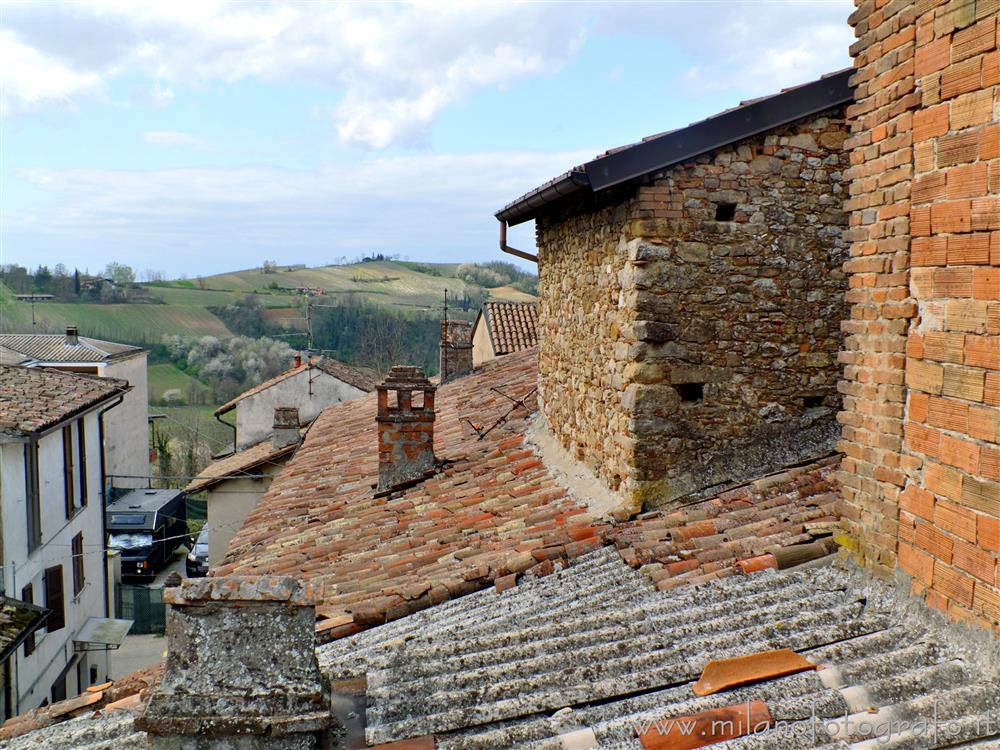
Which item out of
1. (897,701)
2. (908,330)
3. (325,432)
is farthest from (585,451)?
(325,432)

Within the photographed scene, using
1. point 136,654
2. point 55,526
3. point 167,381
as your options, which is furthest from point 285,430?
point 167,381

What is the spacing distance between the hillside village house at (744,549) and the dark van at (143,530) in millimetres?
20409

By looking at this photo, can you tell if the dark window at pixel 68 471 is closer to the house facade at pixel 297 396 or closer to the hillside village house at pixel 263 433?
the hillside village house at pixel 263 433

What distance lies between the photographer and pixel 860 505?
3939mm

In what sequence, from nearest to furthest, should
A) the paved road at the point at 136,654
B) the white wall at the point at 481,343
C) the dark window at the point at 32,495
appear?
the dark window at the point at 32,495 < the paved road at the point at 136,654 < the white wall at the point at 481,343

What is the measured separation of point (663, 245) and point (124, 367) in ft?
103

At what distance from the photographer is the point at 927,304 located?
11.4 ft

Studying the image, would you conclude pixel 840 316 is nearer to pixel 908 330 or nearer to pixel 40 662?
pixel 908 330

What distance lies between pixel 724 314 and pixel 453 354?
10.7 metres

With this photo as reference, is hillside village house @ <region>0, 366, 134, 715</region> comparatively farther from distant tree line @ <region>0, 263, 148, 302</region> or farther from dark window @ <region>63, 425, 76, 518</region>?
distant tree line @ <region>0, 263, 148, 302</region>

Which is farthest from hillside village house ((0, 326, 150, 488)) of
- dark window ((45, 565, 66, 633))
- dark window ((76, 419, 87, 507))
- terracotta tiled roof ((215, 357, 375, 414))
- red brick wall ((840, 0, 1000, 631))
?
red brick wall ((840, 0, 1000, 631))

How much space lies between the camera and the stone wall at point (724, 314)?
5.71m

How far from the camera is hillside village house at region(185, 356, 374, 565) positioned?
1909 cm

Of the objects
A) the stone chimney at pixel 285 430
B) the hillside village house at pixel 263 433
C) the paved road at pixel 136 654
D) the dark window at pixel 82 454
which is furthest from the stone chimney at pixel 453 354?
the dark window at pixel 82 454
